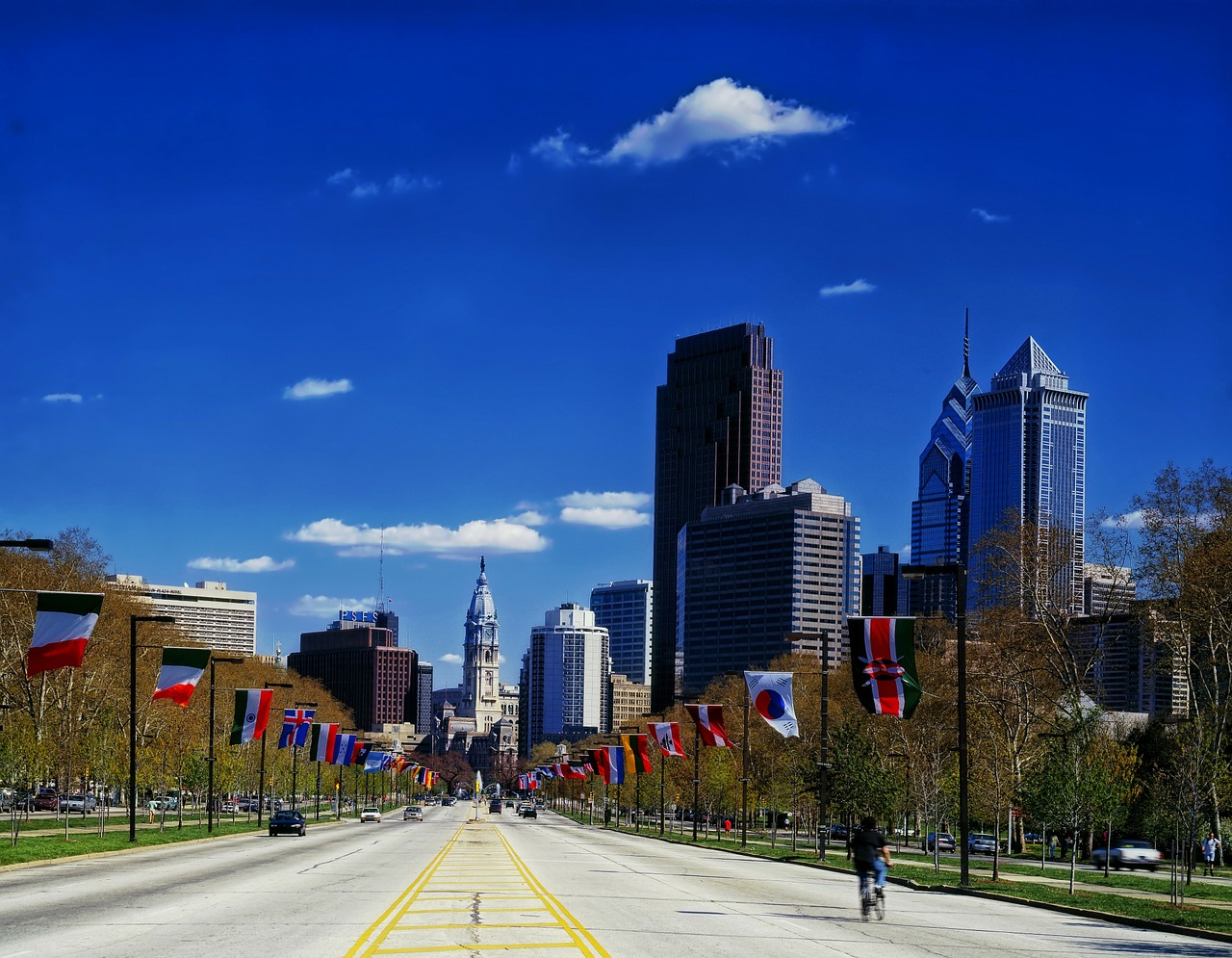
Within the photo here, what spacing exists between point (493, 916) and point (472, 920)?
1.19m

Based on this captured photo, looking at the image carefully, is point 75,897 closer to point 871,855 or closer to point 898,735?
point 871,855

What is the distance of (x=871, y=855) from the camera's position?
28578 mm

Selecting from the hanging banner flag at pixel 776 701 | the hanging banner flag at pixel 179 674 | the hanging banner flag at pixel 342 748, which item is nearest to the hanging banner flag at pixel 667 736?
the hanging banner flag at pixel 776 701

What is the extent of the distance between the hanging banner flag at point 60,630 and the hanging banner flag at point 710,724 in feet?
105

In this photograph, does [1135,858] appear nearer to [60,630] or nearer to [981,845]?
[981,845]

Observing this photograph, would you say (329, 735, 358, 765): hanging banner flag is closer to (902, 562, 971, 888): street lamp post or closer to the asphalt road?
the asphalt road

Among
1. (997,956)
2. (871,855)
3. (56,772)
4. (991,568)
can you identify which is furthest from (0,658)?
(997,956)

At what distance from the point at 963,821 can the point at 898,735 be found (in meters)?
58.6

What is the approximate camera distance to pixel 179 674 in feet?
173

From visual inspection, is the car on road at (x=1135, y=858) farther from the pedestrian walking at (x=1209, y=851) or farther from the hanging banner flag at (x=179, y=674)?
the hanging banner flag at (x=179, y=674)

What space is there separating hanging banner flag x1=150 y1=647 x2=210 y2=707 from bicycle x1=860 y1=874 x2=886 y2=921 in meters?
31.1

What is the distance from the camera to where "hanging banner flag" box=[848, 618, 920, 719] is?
41531 mm

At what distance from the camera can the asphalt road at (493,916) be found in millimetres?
21328

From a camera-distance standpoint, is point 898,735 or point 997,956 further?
point 898,735
